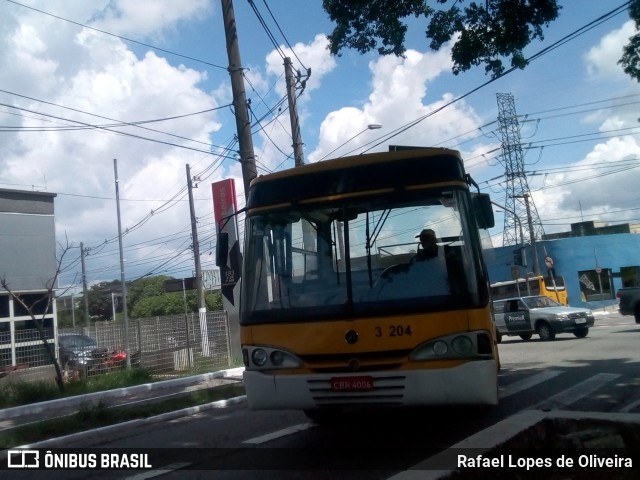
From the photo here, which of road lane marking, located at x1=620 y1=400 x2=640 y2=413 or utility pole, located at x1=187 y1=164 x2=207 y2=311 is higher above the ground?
utility pole, located at x1=187 y1=164 x2=207 y2=311

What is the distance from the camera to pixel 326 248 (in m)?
6.68

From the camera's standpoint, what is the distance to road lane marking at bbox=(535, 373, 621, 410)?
359 inches

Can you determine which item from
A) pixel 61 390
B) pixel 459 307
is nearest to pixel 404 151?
pixel 459 307

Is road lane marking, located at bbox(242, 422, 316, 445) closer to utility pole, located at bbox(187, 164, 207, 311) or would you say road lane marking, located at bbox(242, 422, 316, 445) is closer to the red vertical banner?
the red vertical banner

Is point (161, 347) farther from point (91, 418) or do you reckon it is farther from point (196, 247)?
point (196, 247)

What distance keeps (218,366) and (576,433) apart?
14.1m

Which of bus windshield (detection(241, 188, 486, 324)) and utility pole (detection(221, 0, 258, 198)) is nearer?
bus windshield (detection(241, 188, 486, 324))

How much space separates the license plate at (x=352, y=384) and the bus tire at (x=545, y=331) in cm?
1623

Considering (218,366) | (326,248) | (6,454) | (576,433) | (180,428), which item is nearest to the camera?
(576,433)

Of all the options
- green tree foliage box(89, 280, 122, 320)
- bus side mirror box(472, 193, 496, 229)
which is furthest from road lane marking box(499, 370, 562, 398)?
green tree foliage box(89, 280, 122, 320)

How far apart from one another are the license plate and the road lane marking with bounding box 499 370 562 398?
15.4 feet

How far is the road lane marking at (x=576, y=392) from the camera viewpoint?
911 centimetres

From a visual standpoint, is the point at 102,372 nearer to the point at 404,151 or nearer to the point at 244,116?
the point at 244,116

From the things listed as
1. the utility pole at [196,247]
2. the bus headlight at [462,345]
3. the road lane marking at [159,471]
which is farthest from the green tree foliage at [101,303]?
the bus headlight at [462,345]
